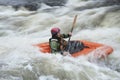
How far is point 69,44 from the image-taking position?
8688mm

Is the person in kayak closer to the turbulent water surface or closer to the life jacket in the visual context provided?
the life jacket

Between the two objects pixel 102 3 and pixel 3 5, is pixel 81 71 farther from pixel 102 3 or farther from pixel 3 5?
pixel 3 5

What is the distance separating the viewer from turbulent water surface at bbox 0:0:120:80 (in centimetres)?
754

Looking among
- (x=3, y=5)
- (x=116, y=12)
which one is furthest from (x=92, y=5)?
(x=3, y=5)

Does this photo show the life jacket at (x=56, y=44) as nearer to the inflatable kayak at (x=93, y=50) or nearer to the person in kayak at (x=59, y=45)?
the person in kayak at (x=59, y=45)

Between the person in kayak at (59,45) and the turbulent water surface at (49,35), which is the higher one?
the person in kayak at (59,45)

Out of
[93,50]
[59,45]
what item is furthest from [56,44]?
[93,50]

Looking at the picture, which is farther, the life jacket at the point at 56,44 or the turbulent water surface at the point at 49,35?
the life jacket at the point at 56,44

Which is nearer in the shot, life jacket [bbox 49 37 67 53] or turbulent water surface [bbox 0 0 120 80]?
turbulent water surface [bbox 0 0 120 80]

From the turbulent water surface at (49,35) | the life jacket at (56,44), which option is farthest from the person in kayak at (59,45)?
the turbulent water surface at (49,35)

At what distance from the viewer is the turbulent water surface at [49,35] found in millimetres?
7543

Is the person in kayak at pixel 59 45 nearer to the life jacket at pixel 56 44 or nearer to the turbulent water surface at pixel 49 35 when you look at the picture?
the life jacket at pixel 56 44

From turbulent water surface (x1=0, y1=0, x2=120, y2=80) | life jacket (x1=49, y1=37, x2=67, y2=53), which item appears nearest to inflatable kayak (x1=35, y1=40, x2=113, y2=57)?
turbulent water surface (x1=0, y1=0, x2=120, y2=80)

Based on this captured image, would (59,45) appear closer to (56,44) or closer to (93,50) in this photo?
(56,44)
